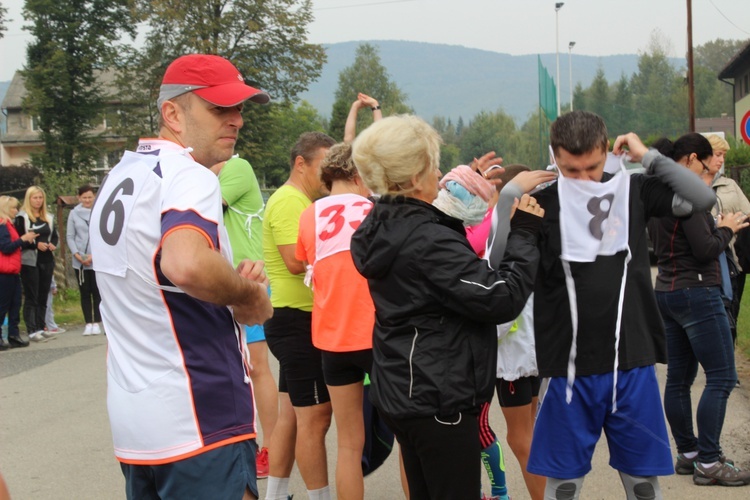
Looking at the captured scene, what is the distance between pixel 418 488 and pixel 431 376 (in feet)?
1.85

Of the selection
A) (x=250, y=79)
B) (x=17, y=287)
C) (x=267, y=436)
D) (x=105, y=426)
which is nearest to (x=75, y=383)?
(x=105, y=426)

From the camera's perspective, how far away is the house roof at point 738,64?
4719 centimetres

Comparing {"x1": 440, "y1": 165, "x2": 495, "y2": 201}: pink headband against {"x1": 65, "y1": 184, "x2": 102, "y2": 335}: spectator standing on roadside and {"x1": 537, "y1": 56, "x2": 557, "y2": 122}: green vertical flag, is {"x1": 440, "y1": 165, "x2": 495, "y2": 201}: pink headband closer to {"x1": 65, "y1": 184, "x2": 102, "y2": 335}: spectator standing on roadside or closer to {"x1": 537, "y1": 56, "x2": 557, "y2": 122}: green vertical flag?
{"x1": 65, "y1": 184, "x2": 102, "y2": 335}: spectator standing on roadside

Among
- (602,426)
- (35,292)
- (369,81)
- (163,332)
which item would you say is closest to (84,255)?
(35,292)

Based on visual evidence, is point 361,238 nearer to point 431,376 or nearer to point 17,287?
point 431,376

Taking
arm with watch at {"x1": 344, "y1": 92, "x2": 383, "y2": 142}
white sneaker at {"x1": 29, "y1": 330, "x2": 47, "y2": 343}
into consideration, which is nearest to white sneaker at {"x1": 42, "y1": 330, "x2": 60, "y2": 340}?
white sneaker at {"x1": 29, "y1": 330, "x2": 47, "y2": 343}

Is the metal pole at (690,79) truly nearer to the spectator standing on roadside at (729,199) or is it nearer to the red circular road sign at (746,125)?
the red circular road sign at (746,125)

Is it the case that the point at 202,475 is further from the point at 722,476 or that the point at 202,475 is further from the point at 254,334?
the point at 722,476

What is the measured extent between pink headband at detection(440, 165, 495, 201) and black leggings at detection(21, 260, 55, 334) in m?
10.3

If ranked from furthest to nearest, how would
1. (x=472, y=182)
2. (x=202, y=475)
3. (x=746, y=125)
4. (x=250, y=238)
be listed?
(x=746, y=125), (x=250, y=238), (x=472, y=182), (x=202, y=475)

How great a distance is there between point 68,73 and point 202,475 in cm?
5301

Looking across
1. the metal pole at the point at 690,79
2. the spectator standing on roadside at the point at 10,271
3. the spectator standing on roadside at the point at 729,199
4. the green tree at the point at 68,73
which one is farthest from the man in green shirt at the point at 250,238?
the green tree at the point at 68,73

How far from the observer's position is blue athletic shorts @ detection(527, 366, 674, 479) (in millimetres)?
3570

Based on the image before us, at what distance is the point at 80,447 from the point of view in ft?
21.7
